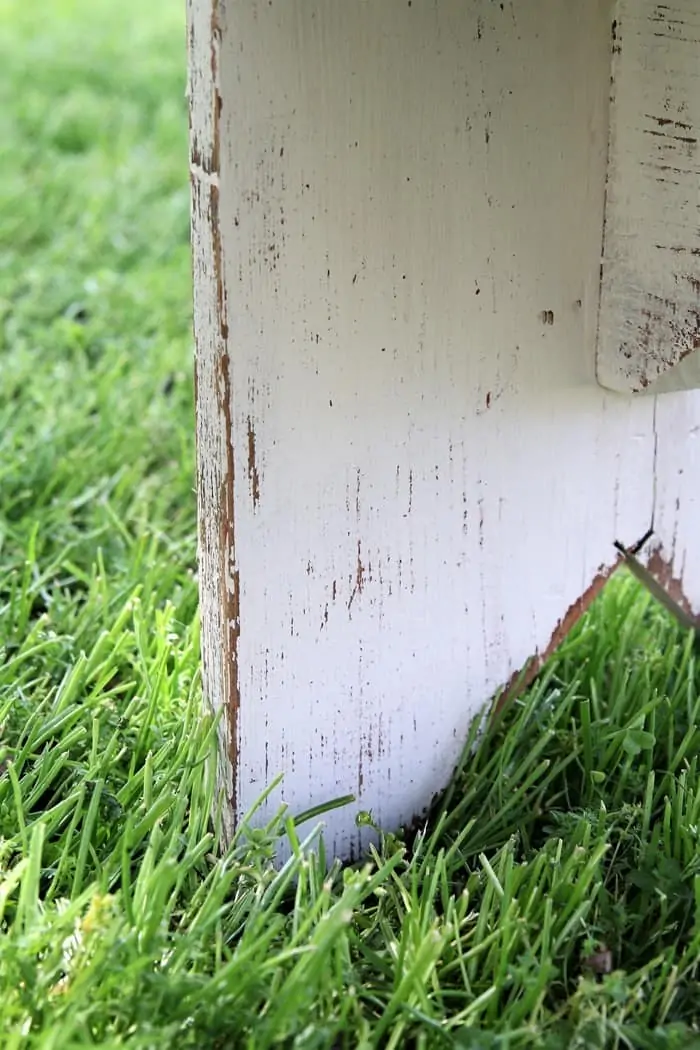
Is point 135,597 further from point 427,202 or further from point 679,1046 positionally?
point 679,1046

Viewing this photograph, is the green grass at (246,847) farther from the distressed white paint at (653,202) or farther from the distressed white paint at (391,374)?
the distressed white paint at (653,202)

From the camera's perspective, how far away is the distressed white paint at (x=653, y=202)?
1250 mm

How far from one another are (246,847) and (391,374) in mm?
496

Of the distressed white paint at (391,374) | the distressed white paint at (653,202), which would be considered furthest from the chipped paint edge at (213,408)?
the distressed white paint at (653,202)

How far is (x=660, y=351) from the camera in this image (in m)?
1.33

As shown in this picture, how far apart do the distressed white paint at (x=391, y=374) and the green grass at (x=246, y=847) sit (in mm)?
98

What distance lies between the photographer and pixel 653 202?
51.3 inches

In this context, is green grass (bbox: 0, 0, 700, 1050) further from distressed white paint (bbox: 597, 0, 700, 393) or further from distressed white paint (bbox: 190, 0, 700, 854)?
distressed white paint (bbox: 597, 0, 700, 393)

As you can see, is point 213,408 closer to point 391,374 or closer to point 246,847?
point 391,374

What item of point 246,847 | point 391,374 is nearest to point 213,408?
point 391,374

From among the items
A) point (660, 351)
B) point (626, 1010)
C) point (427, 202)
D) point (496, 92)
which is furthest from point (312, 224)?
point (626, 1010)

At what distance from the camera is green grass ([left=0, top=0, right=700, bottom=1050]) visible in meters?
1.03

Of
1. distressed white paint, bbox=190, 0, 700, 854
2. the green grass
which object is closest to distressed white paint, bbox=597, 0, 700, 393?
distressed white paint, bbox=190, 0, 700, 854

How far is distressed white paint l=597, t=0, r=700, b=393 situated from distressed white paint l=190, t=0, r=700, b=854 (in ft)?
0.08
